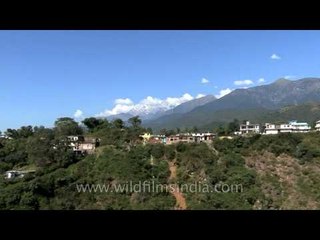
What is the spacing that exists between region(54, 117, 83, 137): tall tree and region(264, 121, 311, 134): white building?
4252mm

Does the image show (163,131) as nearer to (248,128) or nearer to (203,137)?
(203,137)

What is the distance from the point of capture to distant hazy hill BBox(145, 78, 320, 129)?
9758 mm

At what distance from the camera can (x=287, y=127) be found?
8836mm

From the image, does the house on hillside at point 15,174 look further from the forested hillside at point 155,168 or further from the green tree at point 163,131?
the green tree at point 163,131

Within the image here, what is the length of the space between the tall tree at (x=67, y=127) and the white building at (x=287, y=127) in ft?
13.9

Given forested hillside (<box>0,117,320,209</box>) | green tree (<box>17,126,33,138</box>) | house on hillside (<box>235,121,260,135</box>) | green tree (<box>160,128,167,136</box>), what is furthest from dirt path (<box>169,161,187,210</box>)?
green tree (<box>17,126,33,138</box>)

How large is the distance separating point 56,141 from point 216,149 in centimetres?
329

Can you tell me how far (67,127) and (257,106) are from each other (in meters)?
7.19

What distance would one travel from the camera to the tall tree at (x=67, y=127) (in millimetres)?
7629

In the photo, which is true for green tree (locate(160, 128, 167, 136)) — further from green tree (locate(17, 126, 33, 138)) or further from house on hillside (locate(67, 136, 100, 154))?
green tree (locate(17, 126, 33, 138))

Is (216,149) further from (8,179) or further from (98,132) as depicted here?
(8,179)

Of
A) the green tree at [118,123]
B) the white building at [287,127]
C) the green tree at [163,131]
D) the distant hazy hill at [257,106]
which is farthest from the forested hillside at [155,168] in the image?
the distant hazy hill at [257,106]
